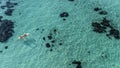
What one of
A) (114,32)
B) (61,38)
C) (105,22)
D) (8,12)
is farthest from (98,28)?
(8,12)

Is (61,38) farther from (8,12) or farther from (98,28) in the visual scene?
(8,12)

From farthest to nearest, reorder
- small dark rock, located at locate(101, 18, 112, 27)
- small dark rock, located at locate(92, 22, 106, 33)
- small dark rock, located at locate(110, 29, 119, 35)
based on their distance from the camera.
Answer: small dark rock, located at locate(101, 18, 112, 27), small dark rock, located at locate(92, 22, 106, 33), small dark rock, located at locate(110, 29, 119, 35)

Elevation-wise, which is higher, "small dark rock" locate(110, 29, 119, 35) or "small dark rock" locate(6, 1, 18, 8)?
"small dark rock" locate(6, 1, 18, 8)

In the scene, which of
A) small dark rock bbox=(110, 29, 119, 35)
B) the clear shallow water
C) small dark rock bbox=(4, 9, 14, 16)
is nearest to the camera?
the clear shallow water

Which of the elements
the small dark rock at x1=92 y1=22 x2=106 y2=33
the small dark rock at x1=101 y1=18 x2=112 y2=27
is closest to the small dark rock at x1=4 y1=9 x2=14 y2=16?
the small dark rock at x1=92 y1=22 x2=106 y2=33

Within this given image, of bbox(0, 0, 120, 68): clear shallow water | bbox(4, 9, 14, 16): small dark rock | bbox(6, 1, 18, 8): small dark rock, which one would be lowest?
bbox(0, 0, 120, 68): clear shallow water

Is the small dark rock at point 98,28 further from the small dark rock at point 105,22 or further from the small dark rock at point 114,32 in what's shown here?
the small dark rock at point 114,32

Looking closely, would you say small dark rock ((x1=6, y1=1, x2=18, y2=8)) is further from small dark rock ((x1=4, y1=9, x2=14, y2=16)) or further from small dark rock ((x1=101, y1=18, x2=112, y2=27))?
small dark rock ((x1=101, y1=18, x2=112, y2=27))

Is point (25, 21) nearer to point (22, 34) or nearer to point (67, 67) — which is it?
point (22, 34)

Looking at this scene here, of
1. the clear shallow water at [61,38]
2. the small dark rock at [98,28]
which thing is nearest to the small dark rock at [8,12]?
the clear shallow water at [61,38]
